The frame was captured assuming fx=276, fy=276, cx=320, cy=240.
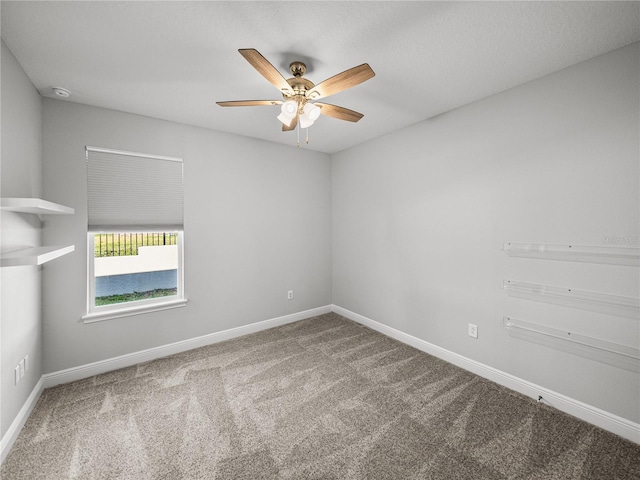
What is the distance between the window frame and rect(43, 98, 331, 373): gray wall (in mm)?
59

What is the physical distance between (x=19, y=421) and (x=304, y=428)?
1.98 meters

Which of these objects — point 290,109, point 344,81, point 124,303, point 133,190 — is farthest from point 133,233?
point 344,81

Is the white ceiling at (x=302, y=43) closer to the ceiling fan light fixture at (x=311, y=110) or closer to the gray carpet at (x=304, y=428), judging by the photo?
the ceiling fan light fixture at (x=311, y=110)

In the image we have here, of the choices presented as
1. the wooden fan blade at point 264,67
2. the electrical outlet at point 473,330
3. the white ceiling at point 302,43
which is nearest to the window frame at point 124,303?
the white ceiling at point 302,43

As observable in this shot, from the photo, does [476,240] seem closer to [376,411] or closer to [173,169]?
[376,411]

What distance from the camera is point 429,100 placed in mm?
2557

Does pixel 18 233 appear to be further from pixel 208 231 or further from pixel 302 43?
pixel 302 43

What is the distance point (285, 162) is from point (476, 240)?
257 cm

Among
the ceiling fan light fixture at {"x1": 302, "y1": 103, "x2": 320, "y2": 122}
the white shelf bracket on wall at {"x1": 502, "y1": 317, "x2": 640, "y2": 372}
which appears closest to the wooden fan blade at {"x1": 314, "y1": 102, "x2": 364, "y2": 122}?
the ceiling fan light fixture at {"x1": 302, "y1": 103, "x2": 320, "y2": 122}

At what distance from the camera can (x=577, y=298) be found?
6.73 feet

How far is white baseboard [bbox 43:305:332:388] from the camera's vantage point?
2.52m

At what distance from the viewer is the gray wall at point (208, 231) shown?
250cm

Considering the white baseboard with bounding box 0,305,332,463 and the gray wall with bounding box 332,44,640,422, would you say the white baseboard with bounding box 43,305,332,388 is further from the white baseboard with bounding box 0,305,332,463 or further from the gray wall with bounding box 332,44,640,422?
the gray wall with bounding box 332,44,640,422

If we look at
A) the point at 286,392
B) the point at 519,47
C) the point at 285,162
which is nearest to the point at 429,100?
the point at 519,47
